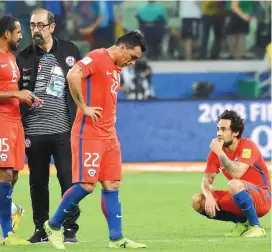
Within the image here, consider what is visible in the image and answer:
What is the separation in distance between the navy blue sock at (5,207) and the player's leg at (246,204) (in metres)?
2.10

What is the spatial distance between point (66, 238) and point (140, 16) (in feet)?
39.7

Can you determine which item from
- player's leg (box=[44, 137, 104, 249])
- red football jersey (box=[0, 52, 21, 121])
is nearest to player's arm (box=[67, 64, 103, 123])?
player's leg (box=[44, 137, 104, 249])

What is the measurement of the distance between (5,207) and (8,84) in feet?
3.57

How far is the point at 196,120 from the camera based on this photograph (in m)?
18.2

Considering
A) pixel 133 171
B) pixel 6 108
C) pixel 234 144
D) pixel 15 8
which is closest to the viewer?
pixel 6 108

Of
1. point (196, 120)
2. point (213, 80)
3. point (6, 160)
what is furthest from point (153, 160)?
point (6, 160)

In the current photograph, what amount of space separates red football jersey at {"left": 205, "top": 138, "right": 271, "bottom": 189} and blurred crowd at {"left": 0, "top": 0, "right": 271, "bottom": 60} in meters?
11.1

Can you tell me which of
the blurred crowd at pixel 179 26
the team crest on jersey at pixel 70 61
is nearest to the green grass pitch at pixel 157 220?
the team crest on jersey at pixel 70 61

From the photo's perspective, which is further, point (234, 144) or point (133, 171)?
point (133, 171)

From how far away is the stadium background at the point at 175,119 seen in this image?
440 inches

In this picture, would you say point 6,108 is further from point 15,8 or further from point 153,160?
point 15,8

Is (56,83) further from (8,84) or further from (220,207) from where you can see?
(220,207)

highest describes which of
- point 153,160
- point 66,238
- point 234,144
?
point 234,144

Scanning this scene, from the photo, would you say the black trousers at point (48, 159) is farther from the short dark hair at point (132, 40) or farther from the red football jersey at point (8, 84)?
the short dark hair at point (132, 40)
